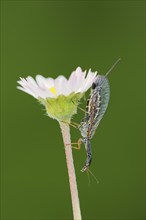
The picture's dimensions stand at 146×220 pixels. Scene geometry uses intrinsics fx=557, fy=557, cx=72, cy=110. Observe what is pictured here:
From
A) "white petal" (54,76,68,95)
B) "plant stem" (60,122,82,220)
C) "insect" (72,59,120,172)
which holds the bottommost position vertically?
"plant stem" (60,122,82,220)

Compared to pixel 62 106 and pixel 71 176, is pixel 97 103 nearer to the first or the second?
pixel 62 106

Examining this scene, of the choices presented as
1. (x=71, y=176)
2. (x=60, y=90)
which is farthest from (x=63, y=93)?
(x=71, y=176)

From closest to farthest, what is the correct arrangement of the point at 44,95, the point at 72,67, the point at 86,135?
the point at 44,95
the point at 86,135
the point at 72,67

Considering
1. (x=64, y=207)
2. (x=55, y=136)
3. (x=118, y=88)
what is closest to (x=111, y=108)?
(x=118, y=88)

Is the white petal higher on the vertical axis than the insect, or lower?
higher

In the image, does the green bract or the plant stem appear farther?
the green bract

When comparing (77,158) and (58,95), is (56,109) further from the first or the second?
(77,158)

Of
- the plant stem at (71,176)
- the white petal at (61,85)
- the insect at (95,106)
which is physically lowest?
the plant stem at (71,176)
